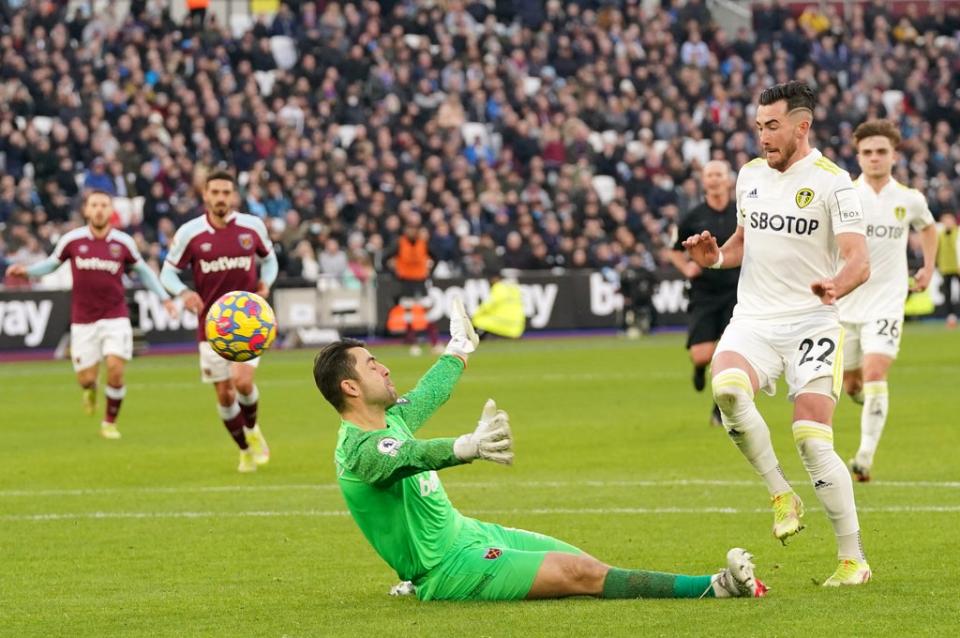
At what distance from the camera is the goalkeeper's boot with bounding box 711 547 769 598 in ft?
25.9

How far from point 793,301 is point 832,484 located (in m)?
1.04

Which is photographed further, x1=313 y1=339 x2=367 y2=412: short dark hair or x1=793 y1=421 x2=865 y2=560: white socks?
x1=793 y1=421 x2=865 y2=560: white socks

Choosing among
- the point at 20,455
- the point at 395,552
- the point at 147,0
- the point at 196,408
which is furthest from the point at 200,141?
the point at 395,552

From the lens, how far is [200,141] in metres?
33.5

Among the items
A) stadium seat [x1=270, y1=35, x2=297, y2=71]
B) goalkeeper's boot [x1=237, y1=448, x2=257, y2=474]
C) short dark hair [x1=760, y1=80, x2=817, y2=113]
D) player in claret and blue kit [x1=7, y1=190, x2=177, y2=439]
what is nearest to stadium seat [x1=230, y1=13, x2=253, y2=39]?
stadium seat [x1=270, y1=35, x2=297, y2=71]

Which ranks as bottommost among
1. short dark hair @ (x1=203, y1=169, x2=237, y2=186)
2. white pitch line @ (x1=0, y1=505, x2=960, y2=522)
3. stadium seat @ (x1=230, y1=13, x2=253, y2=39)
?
white pitch line @ (x1=0, y1=505, x2=960, y2=522)

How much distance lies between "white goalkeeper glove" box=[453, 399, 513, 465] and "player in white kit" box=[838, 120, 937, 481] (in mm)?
6904

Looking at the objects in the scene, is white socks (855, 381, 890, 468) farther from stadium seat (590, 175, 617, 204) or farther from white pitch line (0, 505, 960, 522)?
stadium seat (590, 175, 617, 204)

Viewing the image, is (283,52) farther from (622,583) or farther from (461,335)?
(622,583)

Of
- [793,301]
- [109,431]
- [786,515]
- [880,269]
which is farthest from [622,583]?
[109,431]

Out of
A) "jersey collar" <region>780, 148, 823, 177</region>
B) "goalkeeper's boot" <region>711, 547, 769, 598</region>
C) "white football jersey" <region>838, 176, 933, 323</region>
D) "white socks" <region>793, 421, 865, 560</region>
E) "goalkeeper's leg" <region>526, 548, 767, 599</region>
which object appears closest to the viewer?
"goalkeeper's boot" <region>711, 547, 769, 598</region>

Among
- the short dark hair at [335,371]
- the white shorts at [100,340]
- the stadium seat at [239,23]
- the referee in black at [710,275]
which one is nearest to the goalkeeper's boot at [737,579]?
the short dark hair at [335,371]

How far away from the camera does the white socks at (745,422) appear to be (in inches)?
345

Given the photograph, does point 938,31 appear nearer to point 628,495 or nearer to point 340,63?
point 340,63
